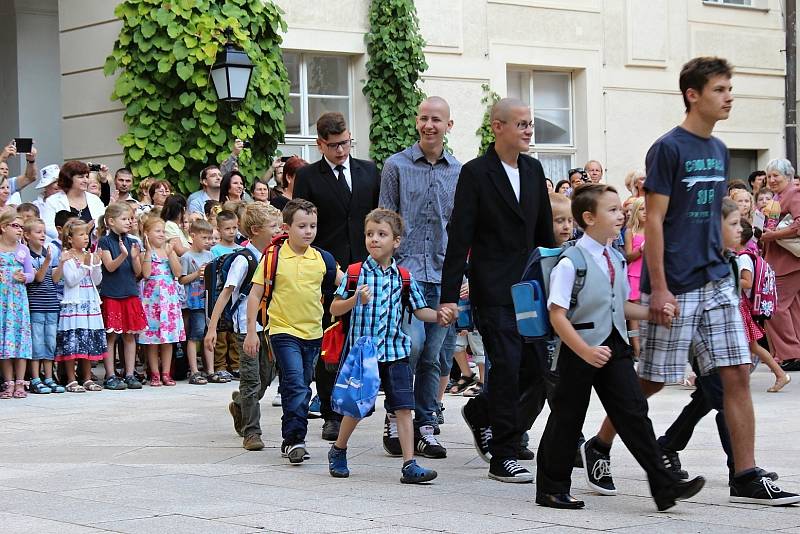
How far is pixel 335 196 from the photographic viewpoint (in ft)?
31.2

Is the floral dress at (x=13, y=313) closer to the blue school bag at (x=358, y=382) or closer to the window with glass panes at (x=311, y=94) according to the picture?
the blue school bag at (x=358, y=382)

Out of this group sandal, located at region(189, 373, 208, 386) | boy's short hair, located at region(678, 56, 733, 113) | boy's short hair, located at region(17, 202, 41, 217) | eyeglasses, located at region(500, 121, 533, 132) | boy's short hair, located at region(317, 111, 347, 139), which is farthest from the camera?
sandal, located at region(189, 373, 208, 386)

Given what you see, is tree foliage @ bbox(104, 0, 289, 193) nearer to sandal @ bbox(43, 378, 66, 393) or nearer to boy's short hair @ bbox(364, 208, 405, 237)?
sandal @ bbox(43, 378, 66, 393)

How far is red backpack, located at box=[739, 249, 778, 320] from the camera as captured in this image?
12.3 m

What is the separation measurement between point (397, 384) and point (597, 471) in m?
1.30

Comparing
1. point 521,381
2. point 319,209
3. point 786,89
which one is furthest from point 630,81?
point 521,381

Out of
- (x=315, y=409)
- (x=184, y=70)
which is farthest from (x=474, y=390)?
(x=184, y=70)

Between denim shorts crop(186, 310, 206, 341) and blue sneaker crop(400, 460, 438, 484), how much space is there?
6.86 metres

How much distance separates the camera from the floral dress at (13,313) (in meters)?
12.3

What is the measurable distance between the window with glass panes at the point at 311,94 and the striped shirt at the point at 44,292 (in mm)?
5917

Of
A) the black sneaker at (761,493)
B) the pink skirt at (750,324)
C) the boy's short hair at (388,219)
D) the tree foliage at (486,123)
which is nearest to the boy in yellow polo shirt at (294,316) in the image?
the boy's short hair at (388,219)


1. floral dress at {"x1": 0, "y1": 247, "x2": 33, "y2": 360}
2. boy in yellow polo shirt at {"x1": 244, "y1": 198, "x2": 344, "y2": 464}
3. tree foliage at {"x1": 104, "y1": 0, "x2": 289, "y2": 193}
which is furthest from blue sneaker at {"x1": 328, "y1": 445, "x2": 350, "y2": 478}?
tree foliage at {"x1": 104, "y1": 0, "x2": 289, "y2": 193}

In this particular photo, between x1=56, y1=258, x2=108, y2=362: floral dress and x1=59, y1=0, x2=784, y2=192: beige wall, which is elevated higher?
x1=59, y1=0, x2=784, y2=192: beige wall

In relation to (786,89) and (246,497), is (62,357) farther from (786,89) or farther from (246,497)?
(786,89)
